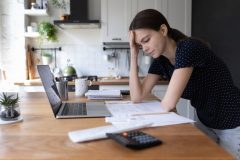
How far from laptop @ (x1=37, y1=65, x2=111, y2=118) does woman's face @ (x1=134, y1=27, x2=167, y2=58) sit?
38 cm

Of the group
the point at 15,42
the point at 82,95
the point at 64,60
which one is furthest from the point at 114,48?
the point at 82,95

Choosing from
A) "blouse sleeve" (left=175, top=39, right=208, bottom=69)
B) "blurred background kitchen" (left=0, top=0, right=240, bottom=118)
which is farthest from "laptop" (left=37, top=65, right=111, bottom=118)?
"blurred background kitchen" (left=0, top=0, right=240, bottom=118)

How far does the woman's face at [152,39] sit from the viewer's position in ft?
4.47

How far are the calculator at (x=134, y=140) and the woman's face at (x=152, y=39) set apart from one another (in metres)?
0.65

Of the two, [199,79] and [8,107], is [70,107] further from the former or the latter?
[199,79]

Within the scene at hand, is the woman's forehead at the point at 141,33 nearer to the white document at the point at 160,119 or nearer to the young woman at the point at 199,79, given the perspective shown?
the young woman at the point at 199,79

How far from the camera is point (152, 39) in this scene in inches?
A: 53.9

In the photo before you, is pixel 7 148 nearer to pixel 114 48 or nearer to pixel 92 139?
pixel 92 139

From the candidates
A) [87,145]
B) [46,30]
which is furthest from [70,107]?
[46,30]

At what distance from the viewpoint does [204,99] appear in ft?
4.34

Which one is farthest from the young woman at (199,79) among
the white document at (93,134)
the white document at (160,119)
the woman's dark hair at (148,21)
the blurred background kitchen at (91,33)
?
the blurred background kitchen at (91,33)

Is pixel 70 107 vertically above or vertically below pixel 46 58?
below

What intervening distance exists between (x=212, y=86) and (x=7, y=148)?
0.92 metres

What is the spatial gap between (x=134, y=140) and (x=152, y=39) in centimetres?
70
